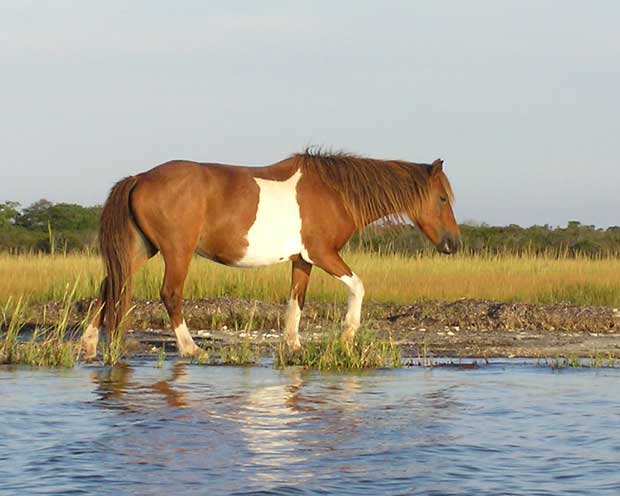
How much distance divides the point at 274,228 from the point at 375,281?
5.76 m

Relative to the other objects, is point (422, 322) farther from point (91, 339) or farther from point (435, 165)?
point (91, 339)

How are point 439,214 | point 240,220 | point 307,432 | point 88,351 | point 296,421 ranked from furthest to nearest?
point 439,214
point 240,220
point 88,351
point 296,421
point 307,432

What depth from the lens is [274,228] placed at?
10898 millimetres

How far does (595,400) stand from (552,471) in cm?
233

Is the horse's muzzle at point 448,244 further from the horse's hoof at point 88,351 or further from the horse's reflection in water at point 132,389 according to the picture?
the horse's hoof at point 88,351

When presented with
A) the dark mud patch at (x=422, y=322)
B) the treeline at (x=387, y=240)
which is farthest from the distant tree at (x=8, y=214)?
the dark mud patch at (x=422, y=322)

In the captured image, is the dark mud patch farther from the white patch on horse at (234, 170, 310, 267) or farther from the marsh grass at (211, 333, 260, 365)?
the marsh grass at (211, 333, 260, 365)

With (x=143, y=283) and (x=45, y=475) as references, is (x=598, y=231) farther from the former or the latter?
(x=45, y=475)

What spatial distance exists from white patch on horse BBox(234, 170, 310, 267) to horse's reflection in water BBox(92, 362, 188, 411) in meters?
1.59

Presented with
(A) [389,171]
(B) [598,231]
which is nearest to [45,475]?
(A) [389,171]

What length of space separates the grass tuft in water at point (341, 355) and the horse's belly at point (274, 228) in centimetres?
115

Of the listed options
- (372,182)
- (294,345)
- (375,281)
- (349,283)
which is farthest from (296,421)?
(375,281)

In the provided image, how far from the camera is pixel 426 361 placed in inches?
396

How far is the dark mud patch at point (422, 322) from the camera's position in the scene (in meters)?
12.1
